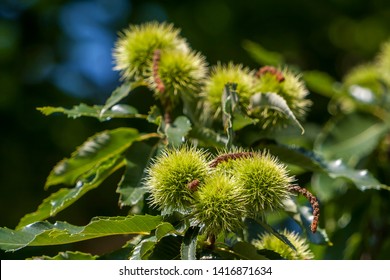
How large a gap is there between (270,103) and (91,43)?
3807 mm

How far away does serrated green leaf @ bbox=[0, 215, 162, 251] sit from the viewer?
148cm

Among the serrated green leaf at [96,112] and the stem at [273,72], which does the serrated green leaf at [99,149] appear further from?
the stem at [273,72]

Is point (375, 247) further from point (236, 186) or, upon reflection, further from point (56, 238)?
point (56, 238)

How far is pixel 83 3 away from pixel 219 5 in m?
1.09

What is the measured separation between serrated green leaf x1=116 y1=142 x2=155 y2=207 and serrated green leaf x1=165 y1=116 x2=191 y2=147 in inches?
4.5

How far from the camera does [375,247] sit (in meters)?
2.65

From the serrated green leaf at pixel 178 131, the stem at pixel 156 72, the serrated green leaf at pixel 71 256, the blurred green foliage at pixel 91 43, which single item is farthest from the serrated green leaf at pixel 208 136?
the blurred green foliage at pixel 91 43

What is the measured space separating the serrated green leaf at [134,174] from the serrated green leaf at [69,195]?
0.17ft

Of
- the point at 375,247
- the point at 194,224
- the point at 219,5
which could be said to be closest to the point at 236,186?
the point at 194,224

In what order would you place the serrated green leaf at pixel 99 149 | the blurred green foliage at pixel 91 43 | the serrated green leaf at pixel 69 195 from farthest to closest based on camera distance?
the blurred green foliage at pixel 91 43 < the serrated green leaf at pixel 99 149 < the serrated green leaf at pixel 69 195

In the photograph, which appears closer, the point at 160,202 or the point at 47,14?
the point at 160,202

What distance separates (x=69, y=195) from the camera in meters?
1.81

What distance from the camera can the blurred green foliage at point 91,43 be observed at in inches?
196

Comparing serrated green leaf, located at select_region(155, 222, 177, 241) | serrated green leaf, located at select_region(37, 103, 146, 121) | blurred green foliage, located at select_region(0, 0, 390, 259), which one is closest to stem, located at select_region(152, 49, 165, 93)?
serrated green leaf, located at select_region(37, 103, 146, 121)
